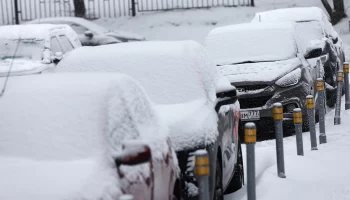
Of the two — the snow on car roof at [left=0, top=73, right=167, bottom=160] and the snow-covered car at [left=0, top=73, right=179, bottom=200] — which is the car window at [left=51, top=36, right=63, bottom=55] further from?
the snow on car roof at [left=0, top=73, right=167, bottom=160]

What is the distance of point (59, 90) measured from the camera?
19.6ft

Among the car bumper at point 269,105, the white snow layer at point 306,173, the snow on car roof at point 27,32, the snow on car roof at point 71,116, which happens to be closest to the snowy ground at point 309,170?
the white snow layer at point 306,173

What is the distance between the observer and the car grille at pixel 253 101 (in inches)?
508

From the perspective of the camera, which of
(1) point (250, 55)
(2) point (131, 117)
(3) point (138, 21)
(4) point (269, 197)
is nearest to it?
(2) point (131, 117)

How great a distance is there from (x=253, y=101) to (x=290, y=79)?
26.0 inches

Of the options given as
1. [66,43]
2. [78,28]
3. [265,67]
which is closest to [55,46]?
[66,43]

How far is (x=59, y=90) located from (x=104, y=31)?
21.5 m

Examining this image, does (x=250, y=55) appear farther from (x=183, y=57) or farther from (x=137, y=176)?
(x=137, y=176)

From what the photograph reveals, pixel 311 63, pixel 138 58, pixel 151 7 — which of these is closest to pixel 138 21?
pixel 151 7

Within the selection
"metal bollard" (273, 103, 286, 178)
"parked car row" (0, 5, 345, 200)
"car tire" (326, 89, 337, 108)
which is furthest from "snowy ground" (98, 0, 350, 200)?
"car tire" (326, 89, 337, 108)

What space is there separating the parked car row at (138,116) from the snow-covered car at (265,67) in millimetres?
18

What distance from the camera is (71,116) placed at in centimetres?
569

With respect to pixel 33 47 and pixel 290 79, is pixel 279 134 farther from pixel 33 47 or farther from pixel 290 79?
pixel 33 47

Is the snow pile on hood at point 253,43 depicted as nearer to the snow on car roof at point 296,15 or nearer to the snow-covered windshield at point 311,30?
the snow-covered windshield at point 311,30
